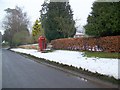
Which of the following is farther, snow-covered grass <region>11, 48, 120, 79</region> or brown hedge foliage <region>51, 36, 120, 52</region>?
brown hedge foliage <region>51, 36, 120, 52</region>

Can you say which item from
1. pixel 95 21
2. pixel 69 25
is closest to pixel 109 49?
pixel 95 21

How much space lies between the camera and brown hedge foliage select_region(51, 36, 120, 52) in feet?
77.9

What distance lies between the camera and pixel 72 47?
36.4 m

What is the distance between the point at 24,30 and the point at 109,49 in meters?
77.1

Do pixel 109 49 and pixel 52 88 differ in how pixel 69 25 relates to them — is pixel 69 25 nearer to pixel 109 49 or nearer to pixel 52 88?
pixel 109 49

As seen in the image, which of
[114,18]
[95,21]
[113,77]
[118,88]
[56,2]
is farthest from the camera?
[56,2]

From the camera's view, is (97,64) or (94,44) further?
(94,44)

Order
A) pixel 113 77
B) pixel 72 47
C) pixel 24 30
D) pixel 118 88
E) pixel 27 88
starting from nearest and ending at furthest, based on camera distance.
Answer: pixel 118 88 < pixel 27 88 < pixel 113 77 < pixel 72 47 < pixel 24 30

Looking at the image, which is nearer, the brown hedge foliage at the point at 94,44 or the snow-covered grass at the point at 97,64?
the snow-covered grass at the point at 97,64

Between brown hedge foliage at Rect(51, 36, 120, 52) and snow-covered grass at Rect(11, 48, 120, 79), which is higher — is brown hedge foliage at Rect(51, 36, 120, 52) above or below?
above

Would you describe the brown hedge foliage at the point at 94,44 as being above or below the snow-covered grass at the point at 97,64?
above

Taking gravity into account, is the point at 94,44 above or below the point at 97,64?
above

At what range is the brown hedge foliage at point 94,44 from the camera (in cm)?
2375

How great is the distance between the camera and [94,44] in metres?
28.2
